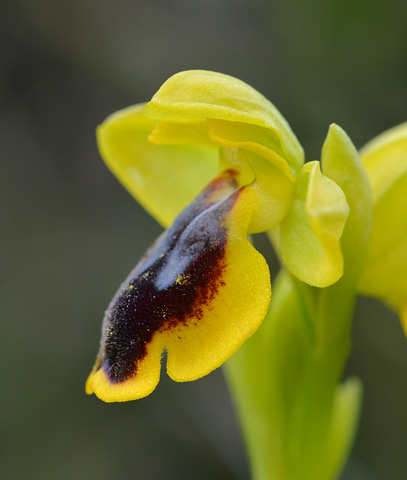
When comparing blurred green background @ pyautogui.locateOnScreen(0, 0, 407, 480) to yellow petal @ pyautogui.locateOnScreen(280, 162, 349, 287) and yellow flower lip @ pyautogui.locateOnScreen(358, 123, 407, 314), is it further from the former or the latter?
yellow petal @ pyautogui.locateOnScreen(280, 162, 349, 287)

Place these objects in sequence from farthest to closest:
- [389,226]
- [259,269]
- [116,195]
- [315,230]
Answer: [116,195] → [389,226] → [259,269] → [315,230]

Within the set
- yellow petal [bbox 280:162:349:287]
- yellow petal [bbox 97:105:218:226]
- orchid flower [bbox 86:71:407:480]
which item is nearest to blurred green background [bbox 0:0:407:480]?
orchid flower [bbox 86:71:407:480]

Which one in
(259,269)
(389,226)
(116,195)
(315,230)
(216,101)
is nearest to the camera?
(315,230)

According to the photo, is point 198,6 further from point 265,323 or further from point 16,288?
point 265,323

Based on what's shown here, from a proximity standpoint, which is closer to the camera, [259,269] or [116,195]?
[259,269]

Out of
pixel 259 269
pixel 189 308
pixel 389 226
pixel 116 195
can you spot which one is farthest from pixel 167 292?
pixel 116 195

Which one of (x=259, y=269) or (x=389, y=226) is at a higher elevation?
(x=259, y=269)

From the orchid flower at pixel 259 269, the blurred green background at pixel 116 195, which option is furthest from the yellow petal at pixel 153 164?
the blurred green background at pixel 116 195

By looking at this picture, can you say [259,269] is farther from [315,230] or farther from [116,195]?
[116,195]

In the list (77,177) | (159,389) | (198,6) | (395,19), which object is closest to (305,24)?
(395,19)
